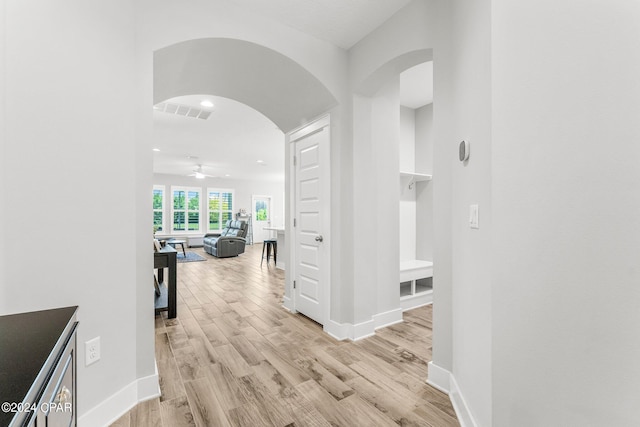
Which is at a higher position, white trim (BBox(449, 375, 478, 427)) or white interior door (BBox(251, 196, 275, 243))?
white interior door (BBox(251, 196, 275, 243))

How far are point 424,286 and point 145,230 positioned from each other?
352cm

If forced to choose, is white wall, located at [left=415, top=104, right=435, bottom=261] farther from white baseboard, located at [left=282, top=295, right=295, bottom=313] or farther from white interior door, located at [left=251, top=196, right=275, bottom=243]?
white interior door, located at [left=251, top=196, right=275, bottom=243]

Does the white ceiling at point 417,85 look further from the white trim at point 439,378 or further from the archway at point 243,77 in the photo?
the white trim at point 439,378

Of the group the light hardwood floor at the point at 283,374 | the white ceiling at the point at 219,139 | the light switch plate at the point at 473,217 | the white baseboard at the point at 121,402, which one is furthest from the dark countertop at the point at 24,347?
the white ceiling at the point at 219,139

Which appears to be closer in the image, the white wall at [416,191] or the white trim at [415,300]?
the white trim at [415,300]

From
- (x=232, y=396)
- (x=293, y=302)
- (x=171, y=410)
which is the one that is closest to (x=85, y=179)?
(x=171, y=410)

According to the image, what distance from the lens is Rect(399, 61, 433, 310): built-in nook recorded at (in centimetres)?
372

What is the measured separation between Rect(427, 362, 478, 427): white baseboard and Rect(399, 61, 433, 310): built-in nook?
167cm

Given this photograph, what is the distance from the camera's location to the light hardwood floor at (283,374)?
161 cm

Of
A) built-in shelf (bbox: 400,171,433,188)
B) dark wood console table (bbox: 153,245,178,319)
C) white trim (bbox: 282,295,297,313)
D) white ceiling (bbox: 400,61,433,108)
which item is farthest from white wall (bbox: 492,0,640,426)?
dark wood console table (bbox: 153,245,178,319)

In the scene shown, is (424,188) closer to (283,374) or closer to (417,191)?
(417,191)

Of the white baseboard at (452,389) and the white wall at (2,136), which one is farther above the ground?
the white wall at (2,136)

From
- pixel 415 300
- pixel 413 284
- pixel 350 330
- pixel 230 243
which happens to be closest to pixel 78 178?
pixel 350 330

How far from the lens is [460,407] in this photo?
1.60m
